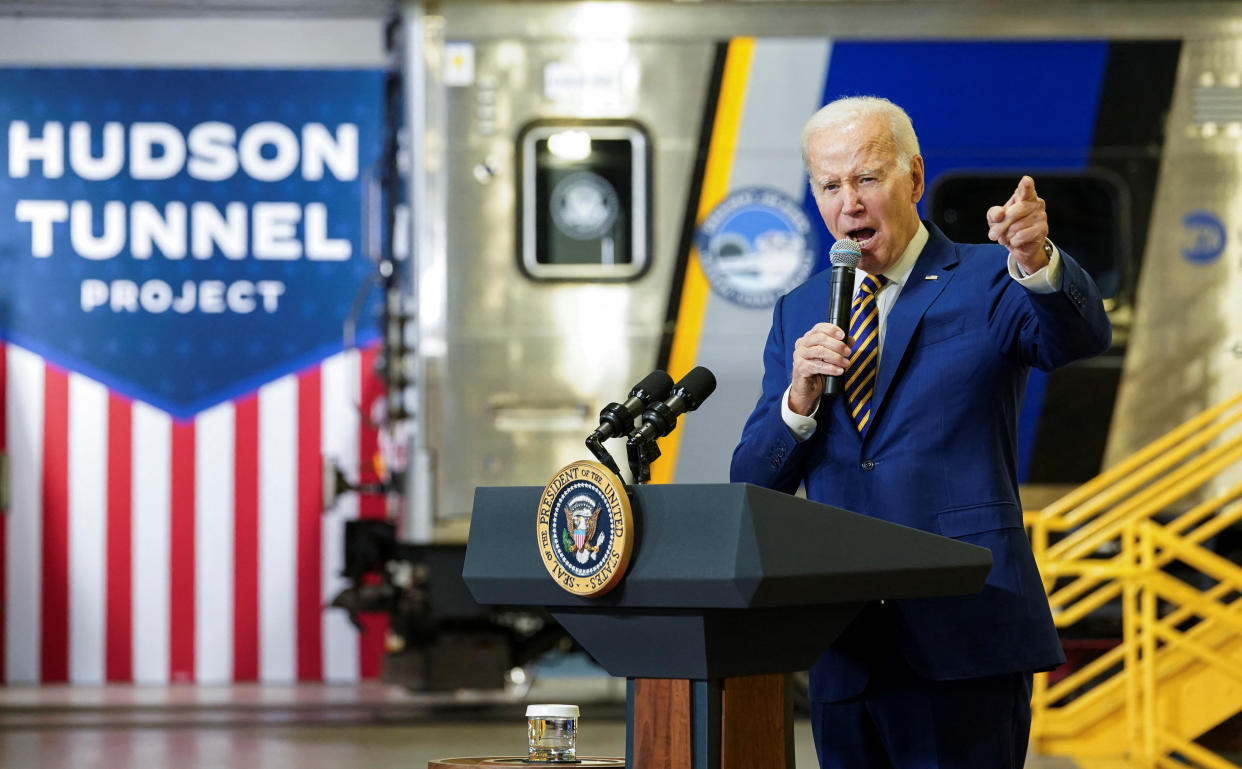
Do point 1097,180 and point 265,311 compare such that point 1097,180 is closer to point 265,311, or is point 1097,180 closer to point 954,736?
point 954,736

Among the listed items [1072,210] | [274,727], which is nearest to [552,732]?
[1072,210]

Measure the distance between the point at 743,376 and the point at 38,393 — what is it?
485 centimetres

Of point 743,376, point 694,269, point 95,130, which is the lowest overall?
point 743,376

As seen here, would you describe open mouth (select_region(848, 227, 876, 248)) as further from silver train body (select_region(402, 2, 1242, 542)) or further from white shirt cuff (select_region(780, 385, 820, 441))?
silver train body (select_region(402, 2, 1242, 542))

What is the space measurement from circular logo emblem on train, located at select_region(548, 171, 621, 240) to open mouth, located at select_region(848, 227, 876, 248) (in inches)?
151

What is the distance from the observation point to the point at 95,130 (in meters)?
8.77

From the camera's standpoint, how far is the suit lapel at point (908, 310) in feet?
6.63

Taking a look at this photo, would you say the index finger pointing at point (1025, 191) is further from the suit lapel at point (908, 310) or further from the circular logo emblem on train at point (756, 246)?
the circular logo emblem on train at point (756, 246)

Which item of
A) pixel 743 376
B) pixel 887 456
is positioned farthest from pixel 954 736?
pixel 743 376

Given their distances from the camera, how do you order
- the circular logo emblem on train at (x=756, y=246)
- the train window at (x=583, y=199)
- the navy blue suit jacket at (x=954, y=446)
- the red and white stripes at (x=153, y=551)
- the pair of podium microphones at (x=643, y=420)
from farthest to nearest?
1. the red and white stripes at (x=153, y=551)
2. the train window at (x=583, y=199)
3. the circular logo emblem on train at (x=756, y=246)
4. the navy blue suit jacket at (x=954, y=446)
5. the pair of podium microphones at (x=643, y=420)

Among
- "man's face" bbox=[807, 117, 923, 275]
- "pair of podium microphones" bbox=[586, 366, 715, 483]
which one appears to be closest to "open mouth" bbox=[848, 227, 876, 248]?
"man's face" bbox=[807, 117, 923, 275]

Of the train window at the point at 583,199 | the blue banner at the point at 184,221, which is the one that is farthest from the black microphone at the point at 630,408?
the blue banner at the point at 184,221

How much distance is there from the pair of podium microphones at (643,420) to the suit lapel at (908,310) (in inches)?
11.2

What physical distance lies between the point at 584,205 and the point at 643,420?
4145 millimetres
